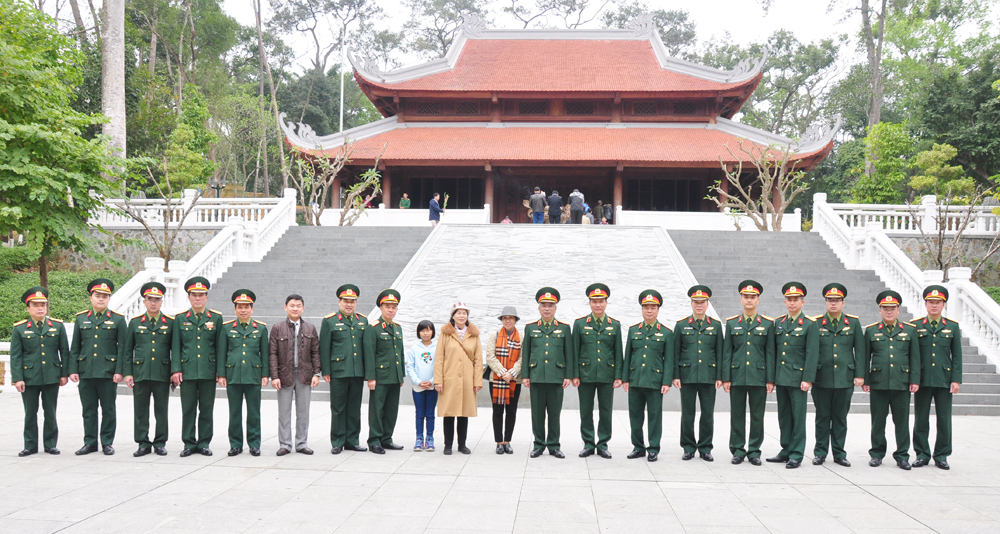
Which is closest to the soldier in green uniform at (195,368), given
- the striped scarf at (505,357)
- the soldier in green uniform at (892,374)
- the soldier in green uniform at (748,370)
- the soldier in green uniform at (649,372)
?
the striped scarf at (505,357)

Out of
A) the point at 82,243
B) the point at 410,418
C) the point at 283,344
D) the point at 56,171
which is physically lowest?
the point at 410,418

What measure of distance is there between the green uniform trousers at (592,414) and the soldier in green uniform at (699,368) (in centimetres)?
60

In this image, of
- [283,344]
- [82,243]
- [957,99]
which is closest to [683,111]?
[957,99]

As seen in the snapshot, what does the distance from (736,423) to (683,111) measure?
66.4 ft

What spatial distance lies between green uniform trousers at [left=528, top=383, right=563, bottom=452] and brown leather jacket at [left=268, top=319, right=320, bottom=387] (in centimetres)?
189

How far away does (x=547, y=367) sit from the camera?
610 centimetres

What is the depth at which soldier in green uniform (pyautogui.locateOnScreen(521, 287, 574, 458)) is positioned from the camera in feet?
20.0

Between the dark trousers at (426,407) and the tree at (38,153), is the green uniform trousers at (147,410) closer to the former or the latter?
the dark trousers at (426,407)

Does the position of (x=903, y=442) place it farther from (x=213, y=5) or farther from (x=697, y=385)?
(x=213, y=5)

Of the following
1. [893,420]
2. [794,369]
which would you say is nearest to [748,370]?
[794,369]

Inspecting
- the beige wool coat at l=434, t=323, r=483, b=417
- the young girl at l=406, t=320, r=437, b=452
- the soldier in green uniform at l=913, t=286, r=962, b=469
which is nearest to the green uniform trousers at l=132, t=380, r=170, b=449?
the young girl at l=406, t=320, r=437, b=452

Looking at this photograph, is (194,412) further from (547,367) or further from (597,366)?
(597,366)

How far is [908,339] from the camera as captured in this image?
5945mm

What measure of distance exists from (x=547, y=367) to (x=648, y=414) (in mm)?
928
